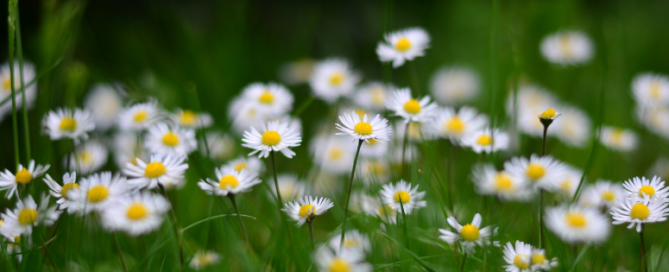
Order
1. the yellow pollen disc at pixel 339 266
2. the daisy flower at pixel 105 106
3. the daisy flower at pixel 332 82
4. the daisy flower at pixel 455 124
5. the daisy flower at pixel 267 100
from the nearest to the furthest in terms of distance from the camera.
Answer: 1. the yellow pollen disc at pixel 339 266
2. the daisy flower at pixel 455 124
3. the daisy flower at pixel 267 100
4. the daisy flower at pixel 332 82
5. the daisy flower at pixel 105 106

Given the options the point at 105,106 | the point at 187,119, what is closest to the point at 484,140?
the point at 187,119

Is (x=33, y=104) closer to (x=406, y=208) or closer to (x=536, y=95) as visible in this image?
(x=406, y=208)

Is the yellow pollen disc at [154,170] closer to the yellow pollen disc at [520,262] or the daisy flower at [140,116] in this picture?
the daisy flower at [140,116]

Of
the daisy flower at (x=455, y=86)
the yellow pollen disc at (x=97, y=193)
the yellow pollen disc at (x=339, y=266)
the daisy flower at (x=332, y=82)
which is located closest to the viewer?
the yellow pollen disc at (x=339, y=266)

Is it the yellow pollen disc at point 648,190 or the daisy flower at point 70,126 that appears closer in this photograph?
the yellow pollen disc at point 648,190

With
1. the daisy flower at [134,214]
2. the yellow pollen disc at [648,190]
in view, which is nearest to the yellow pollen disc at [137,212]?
the daisy flower at [134,214]

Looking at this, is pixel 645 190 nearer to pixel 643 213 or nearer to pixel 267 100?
pixel 643 213

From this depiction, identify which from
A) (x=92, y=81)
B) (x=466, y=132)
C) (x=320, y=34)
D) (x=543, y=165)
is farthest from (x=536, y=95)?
(x=92, y=81)

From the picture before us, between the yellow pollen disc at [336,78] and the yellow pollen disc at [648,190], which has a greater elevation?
the yellow pollen disc at [336,78]
